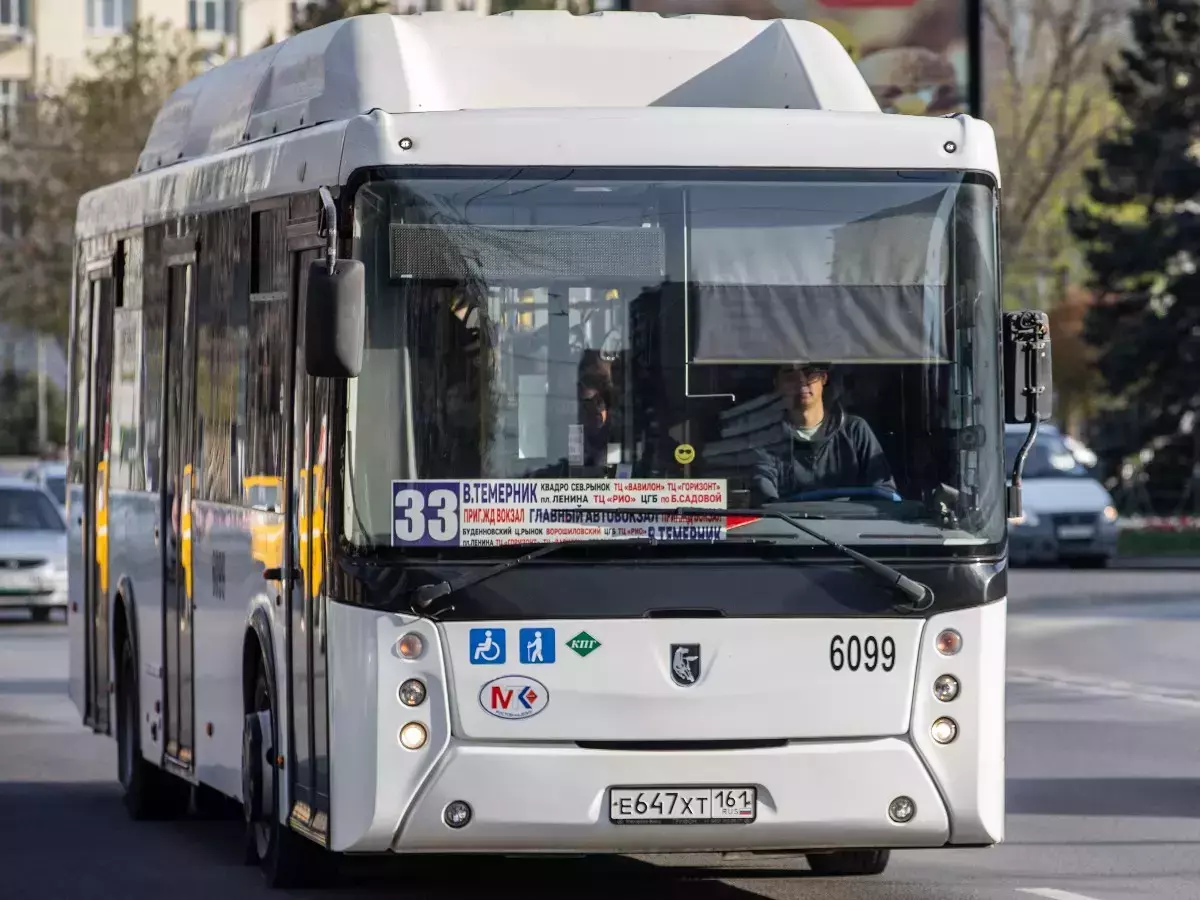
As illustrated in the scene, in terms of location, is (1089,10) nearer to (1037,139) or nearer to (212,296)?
(1037,139)

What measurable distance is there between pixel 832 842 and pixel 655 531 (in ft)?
3.61

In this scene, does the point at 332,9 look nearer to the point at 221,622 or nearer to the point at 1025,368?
the point at 221,622

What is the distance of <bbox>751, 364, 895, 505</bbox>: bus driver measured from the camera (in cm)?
928

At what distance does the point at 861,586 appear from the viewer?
925cm

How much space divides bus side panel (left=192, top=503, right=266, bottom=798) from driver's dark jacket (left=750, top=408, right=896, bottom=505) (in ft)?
6.84

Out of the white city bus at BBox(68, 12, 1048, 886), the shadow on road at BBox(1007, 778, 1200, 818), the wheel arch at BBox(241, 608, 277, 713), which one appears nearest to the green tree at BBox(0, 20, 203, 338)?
the shadow on road at BBox(1007, 778, 1200, 818)

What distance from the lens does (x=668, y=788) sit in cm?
916

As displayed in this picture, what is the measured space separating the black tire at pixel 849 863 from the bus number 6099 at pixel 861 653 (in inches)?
73.9

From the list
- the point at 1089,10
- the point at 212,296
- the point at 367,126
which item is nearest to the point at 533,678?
the point at 367,126

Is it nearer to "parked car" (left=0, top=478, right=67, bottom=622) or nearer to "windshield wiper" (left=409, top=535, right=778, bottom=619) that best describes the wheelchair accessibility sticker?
"windshield wiper" (left=409, top=535, right=778, bottom=619)

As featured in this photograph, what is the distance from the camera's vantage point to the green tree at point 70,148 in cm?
6425

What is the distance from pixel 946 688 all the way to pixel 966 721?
4.7 inches

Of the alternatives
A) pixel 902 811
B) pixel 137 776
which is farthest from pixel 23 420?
pixel 902 811

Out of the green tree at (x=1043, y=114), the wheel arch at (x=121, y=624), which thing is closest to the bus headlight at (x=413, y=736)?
the wheel arch at (x=121, y=624)
